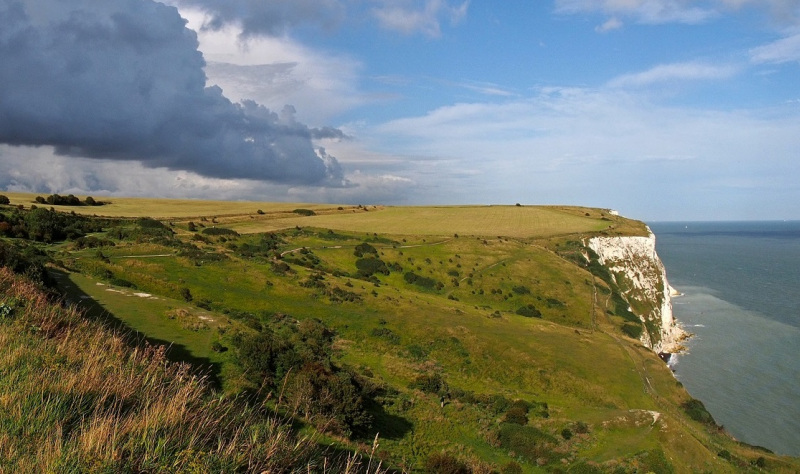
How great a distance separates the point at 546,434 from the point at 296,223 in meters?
86.5

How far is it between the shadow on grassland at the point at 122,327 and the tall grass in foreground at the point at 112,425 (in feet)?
37.5

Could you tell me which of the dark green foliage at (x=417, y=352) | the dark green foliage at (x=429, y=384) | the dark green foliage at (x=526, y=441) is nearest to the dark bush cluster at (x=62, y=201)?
the dark green foliage at (x=417, y=352)

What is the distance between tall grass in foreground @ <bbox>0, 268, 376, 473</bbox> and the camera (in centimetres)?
496

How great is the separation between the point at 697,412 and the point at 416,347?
29049 mm

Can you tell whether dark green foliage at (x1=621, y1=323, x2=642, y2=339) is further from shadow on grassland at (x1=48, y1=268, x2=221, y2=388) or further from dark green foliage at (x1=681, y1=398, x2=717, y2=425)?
shadow on grassland at (x1=48, y1=268, x2=221, y2=388)

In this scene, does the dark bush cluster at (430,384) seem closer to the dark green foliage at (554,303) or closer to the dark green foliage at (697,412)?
the dark green foliage at (697,412)

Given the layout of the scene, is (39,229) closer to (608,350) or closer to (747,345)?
(608,350)

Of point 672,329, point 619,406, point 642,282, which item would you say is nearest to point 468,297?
point 619,406

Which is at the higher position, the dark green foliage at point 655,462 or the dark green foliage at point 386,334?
the dark green foliage at point 386,334

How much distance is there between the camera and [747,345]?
7781 cm

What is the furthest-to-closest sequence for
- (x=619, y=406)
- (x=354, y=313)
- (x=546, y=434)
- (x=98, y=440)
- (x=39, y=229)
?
(x=39, y=229)
(x=354, y=313)
(x=619, y=406)
(x=546, y=434)
(x=98, y=440)

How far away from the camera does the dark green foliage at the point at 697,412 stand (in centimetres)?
4371

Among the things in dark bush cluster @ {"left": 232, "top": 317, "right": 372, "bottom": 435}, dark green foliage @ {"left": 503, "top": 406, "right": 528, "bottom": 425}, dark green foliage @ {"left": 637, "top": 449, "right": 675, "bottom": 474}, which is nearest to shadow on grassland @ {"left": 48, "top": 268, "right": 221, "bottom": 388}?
dark bush cluster @ {"left": 232, "top": 317, "right": 372, "bottom": 435}

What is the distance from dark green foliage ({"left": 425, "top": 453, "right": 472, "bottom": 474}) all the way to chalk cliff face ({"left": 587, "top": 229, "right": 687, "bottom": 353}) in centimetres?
6896
